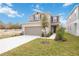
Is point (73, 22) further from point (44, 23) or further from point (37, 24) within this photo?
point (37, 24)

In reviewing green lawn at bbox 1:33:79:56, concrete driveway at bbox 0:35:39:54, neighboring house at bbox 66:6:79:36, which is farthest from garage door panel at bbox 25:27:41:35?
neighboring house at bbox 66:6:79:36

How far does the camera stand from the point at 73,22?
421cm

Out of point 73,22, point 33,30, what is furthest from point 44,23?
point 73,22

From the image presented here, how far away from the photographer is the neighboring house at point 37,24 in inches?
166

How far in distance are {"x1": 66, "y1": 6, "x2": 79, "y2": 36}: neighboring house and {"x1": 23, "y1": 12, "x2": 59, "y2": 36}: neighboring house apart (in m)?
0.40

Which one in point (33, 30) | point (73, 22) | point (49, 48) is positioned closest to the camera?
point (49, 48)

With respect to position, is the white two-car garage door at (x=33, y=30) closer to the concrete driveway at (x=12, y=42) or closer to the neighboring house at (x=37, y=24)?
the neighboring house at (x=37, y=24)

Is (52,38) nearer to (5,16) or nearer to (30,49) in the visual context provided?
(30,49)

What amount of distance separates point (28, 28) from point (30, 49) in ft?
2.69

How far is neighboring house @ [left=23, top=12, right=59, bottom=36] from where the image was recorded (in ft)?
13.9

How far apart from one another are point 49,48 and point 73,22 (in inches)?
46.8

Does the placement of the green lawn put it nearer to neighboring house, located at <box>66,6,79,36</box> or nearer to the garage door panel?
neighboring house, located at <box>66,6,79,36</box>

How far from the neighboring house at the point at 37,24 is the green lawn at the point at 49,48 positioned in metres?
0.38

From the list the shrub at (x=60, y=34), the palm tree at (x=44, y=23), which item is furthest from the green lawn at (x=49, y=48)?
the palm tree at (x=44, y=23)
